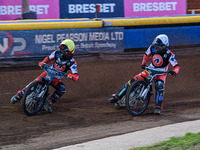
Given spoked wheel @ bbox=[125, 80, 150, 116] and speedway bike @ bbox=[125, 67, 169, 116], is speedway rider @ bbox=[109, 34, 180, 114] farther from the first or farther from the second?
spoked wheel @ bbox=[125, 80, 150, 116]

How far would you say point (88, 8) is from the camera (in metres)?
15.8

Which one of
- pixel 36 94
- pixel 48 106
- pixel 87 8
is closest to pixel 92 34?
pixel 48 106

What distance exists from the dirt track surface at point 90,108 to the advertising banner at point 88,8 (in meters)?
4.41

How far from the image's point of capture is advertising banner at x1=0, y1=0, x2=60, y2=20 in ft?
45.7

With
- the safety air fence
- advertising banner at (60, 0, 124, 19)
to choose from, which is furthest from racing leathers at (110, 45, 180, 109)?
advertising banner at (60, 0, 124, 19)

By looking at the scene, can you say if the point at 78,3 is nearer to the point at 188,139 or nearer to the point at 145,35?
the point at 145,35

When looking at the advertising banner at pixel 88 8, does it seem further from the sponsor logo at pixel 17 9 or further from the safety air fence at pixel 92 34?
the safety air fence at pixel 92 34

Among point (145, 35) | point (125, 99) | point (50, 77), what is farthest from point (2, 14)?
point (125, 99)

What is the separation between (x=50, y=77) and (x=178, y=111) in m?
3.09

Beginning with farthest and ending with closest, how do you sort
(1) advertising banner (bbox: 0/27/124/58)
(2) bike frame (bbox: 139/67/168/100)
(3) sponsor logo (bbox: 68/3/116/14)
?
(3) sponsor logo (bbox: 68/3/116/14) < (1) advertising banner (bbox: 0/27/124/58) < (2) bike frame (bbox: 139/67/168/100)

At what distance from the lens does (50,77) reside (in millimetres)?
8336

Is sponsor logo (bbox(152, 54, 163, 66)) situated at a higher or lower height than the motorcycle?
higher

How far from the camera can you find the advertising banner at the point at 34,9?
1393 cm

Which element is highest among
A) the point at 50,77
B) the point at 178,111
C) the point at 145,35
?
the point at 145,35
